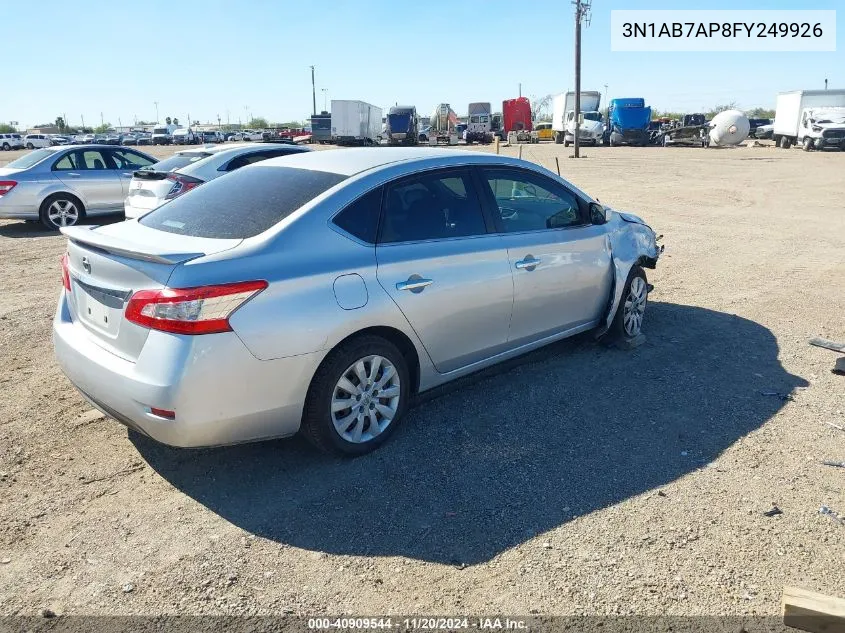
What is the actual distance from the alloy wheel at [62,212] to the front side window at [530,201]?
32.1ft

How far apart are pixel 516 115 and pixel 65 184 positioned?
43.4 m

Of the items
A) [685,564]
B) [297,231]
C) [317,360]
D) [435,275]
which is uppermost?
[297,231]

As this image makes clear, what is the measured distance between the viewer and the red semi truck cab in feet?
167

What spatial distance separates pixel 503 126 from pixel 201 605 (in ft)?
175

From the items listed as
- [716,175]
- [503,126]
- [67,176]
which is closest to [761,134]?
[503,126]

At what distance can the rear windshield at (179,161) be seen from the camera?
10.9 metres

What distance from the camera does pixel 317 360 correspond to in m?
3.58

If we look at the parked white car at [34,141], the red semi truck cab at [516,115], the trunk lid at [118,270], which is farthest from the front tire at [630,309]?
the parked white car at [34,141]

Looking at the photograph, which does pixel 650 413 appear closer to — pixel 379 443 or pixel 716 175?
pixel 379 443

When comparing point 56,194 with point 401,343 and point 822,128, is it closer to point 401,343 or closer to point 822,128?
point 401,343

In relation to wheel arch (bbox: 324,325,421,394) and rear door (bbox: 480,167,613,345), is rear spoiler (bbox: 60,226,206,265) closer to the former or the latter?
wheel arch (bbox: 324,325,421,394)

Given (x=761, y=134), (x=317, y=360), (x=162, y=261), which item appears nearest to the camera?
(x=162, y=261)

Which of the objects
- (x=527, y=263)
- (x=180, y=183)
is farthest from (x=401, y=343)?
(x=180, y=183)

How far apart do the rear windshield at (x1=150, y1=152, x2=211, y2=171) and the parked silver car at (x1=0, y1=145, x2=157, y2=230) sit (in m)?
1.70
